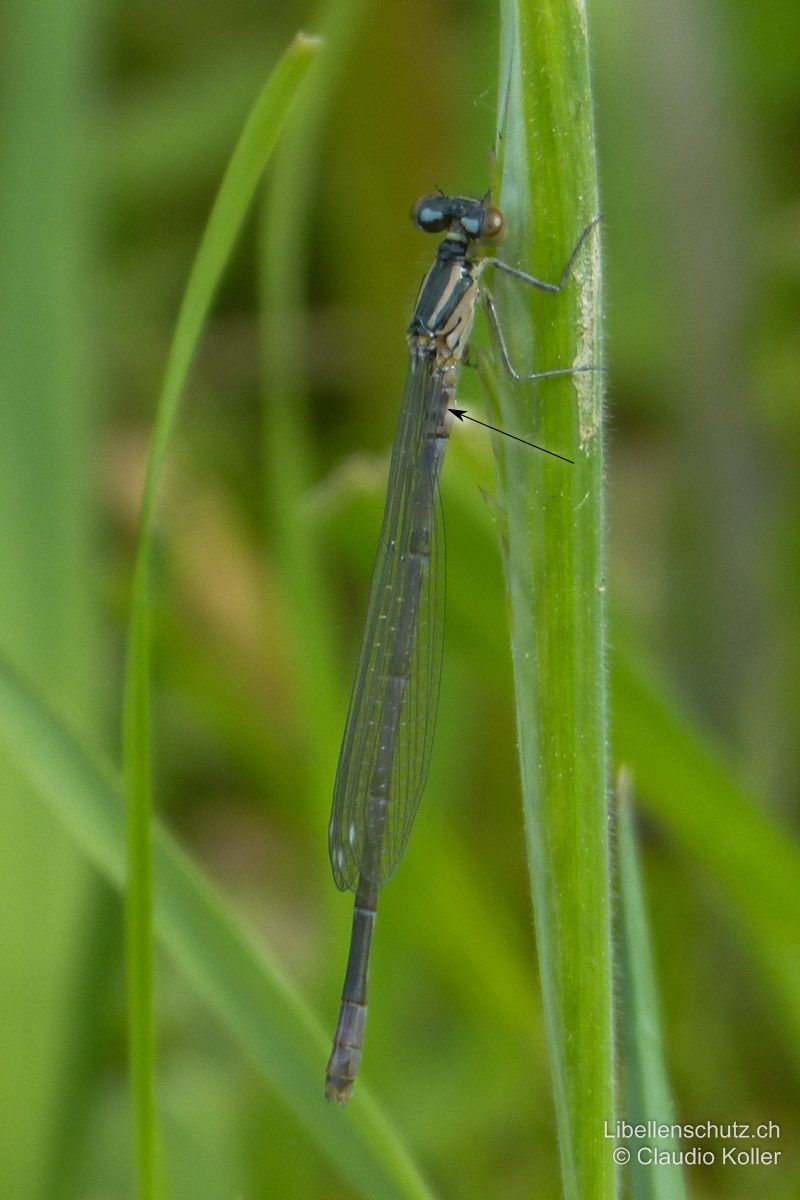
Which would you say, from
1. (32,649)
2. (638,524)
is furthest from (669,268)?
(32,649)

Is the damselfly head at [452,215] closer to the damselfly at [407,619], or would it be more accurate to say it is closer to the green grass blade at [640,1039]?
the damselfly at [407,619]

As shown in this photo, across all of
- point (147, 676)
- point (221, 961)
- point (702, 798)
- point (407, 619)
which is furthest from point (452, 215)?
point (221, 961)

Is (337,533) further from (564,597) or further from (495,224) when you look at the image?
(564,597)

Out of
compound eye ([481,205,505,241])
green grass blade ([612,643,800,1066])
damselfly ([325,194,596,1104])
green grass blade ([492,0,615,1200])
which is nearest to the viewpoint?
green grass blade ([492,0,615,1200])

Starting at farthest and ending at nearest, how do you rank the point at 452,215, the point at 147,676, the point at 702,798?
the point at 452,215, the point at 702,798, the point at 147,676

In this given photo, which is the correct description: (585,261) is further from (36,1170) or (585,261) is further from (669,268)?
(669,268)

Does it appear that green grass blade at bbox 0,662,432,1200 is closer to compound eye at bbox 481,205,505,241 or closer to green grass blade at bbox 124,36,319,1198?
green grass blade at bbox 124,36,319,1198

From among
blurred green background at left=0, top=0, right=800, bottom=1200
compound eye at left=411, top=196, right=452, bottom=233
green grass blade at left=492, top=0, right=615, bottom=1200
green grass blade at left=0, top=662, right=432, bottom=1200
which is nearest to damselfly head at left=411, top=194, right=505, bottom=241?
compound eye at left=411, top=196, right=452, bottom=233
